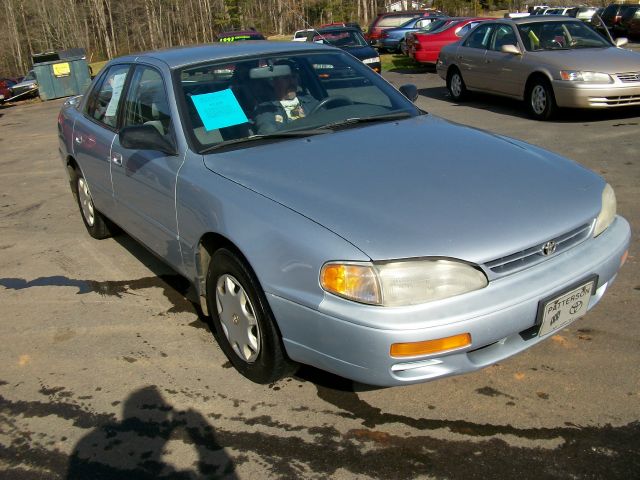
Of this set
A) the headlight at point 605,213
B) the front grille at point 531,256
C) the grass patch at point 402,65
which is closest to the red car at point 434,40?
the grass patch at point 402,65

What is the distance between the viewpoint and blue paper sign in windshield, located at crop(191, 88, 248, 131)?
357cm

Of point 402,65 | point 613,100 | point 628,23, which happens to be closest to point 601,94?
point 613,100

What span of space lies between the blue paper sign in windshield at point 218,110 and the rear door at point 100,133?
3.50 ft

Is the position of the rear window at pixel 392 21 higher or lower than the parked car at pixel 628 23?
higher

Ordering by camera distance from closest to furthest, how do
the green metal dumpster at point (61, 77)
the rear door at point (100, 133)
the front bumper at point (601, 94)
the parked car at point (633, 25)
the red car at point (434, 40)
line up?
the rear door at point (100, 133)
the front bumper at point (601, 94)
the red car at point (434, 40)
the green metal dumpster at point (61, 77)
the parked car at point (633, 25)

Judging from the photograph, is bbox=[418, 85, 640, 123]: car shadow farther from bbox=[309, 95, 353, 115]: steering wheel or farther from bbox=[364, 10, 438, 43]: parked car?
bbox=[364, 10, 438, 43]: parked car

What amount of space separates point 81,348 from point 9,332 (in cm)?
63

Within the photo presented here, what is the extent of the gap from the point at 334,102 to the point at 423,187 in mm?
1271

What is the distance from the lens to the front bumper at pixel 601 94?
28.5ft

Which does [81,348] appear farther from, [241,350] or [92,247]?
[92,247]

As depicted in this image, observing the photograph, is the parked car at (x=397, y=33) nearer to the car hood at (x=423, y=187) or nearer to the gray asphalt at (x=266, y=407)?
the gray asphalt at (x=266, y=407)

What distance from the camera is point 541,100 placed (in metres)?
9.51

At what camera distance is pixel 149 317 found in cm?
405

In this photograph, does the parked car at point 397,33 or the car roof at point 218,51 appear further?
the parked car at point 397,33
